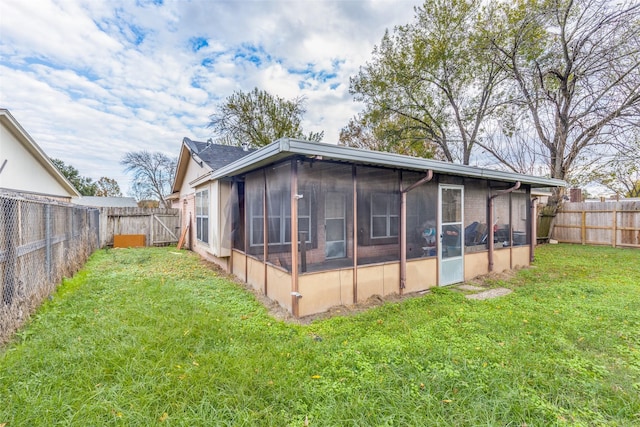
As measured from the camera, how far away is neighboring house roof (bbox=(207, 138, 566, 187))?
3429mm

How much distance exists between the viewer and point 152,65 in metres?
8.78

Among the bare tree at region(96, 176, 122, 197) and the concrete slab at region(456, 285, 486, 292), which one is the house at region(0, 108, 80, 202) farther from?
the bare tree at region(96, 176, 122, 197)

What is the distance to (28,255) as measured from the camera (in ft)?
12.5

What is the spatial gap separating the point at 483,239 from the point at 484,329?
348 centimetres

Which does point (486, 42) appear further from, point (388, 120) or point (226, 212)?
point (226, 212)

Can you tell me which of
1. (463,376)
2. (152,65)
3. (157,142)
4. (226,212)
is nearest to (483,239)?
(463,376)

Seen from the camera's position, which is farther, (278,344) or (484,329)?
(484,329)

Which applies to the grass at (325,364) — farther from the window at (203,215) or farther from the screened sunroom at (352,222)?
the window at (203,215)

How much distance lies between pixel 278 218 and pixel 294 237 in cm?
79

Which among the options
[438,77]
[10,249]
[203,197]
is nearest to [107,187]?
[203,197]

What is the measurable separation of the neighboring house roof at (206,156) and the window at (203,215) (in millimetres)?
712

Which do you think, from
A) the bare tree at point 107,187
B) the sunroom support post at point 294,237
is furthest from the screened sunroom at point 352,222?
the bare tree at point 107,187

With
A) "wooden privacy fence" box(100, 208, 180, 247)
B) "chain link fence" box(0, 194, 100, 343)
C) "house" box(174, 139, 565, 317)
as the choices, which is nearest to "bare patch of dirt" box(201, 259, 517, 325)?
"house" box(174, 139, 565, 317)

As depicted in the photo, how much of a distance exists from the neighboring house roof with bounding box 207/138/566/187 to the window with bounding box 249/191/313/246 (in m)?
0.62
